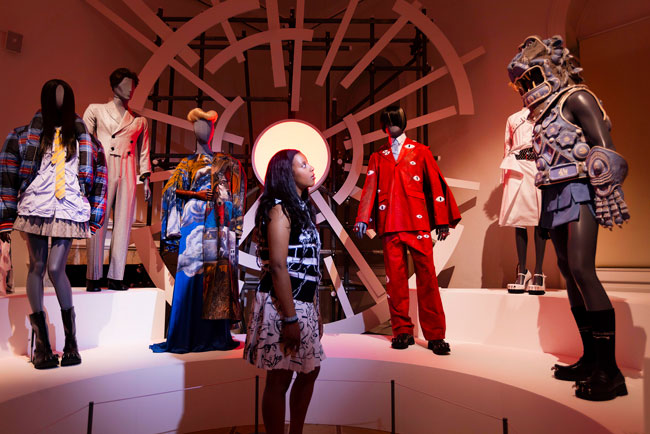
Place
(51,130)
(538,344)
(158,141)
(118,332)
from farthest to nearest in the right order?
(158,141)
(118,332)
(538,344)
(51,130)

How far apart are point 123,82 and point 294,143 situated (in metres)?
1.42

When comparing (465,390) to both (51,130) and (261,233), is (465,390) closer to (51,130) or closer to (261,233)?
(261,233)

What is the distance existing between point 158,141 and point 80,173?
12.7ft

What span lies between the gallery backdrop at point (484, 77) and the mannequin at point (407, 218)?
146cm

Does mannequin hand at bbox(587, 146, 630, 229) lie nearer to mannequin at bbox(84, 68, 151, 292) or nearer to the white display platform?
the white display platform

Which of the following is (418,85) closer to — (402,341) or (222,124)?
(222,124)

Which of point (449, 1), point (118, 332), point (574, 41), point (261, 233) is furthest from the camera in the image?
point (449, 1)

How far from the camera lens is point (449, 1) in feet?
16.6

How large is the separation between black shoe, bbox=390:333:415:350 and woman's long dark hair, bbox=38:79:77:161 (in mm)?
2248

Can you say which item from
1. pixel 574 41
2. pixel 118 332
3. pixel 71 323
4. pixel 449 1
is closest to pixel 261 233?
pixel 71 323

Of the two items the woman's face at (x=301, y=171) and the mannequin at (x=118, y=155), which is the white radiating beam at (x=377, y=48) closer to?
the mannequin at (x=118, y=155)

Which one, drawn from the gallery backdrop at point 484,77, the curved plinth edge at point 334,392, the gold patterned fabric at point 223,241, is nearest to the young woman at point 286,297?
the curved plinth edge at point 334,392

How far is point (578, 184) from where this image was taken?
2078 mm

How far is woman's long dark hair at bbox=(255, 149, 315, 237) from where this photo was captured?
73.2 inches
